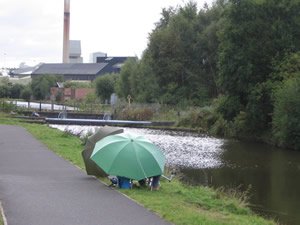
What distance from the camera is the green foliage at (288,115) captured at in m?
41.4

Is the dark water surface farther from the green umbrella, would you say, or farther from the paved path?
the paved path

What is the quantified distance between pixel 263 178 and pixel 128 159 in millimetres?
12153

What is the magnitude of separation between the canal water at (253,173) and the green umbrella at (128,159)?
415 cm

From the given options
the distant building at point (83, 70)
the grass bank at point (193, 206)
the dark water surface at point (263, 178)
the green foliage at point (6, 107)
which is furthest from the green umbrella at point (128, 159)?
the distant building at point (83, 70)

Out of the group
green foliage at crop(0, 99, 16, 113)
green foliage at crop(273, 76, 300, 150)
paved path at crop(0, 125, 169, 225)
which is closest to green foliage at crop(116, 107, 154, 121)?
green foliage at crop(0, 99, 16, 113)

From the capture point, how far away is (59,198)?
11.9 m

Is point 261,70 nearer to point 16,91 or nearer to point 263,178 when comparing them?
point 263,178

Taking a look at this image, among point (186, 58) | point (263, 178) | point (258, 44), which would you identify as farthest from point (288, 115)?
point (186, 58)

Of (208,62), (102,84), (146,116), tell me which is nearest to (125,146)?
(146,116)

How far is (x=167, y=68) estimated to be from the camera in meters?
77.9

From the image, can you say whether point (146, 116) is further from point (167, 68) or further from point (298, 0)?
point (298, 0)

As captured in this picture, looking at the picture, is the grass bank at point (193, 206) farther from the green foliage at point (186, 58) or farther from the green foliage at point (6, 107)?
the green foliage at point (186, 58)

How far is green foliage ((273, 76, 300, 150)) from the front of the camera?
41.4 meters

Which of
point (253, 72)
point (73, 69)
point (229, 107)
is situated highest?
point (73, 69)
